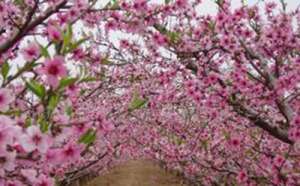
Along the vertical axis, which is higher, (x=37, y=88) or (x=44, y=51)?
(x=44, y=51)

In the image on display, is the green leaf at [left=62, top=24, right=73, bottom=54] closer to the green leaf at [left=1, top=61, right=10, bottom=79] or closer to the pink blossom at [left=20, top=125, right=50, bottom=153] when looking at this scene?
the green leaf at [left=1, top=61, right=10, bottom=79]

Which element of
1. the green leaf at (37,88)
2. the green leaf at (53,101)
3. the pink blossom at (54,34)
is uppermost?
the pink blossom at (54,34)

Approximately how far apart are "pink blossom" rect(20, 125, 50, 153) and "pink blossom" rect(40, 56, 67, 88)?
0.25 metres

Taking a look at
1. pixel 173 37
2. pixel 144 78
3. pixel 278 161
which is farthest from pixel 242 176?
pixel 144 78

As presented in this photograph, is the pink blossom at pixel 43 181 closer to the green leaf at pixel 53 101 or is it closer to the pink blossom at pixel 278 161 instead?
the green leaf at pixel 53 101

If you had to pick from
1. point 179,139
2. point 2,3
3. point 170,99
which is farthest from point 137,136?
point 2,3

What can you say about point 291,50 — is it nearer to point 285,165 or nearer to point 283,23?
point 283,23

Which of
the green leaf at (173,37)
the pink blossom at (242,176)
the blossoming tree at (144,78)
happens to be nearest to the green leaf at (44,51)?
the blossoming tree at (144,78)

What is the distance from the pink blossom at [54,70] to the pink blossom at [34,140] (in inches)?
9.8

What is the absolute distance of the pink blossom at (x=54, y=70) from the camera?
2.46 m

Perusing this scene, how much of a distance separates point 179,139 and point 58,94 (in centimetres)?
985

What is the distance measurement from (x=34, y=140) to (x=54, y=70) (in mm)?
379

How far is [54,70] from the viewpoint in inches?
97.3

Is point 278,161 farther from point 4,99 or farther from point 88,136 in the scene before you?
point 4,99
